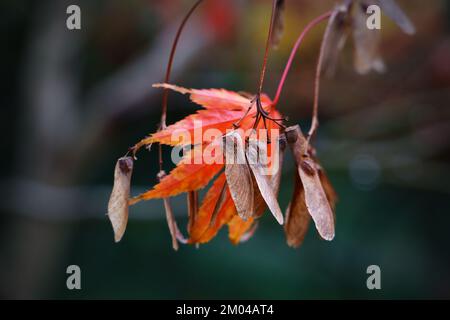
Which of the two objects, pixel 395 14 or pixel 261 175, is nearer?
pixel 261 175

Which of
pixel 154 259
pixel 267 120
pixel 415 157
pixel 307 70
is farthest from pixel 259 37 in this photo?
pixel 267 120

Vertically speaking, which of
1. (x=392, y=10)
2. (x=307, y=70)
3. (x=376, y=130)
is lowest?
(x=392, y=10)

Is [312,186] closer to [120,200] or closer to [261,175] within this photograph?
[261,175]

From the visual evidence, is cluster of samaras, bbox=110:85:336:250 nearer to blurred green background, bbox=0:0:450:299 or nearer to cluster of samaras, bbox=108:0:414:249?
cluster of samaras, bbox=108:0:414:249

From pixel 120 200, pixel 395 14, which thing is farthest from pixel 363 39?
pixel 120 200

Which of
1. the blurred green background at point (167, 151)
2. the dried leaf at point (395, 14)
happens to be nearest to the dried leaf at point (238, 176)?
the dried leaf at point (395, 14)

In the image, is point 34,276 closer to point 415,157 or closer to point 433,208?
point 415,157
